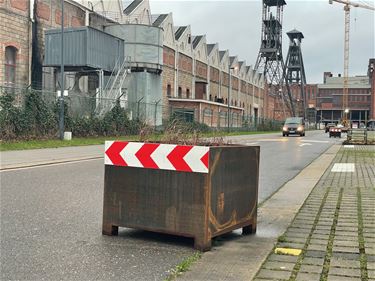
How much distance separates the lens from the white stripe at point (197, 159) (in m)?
5.06

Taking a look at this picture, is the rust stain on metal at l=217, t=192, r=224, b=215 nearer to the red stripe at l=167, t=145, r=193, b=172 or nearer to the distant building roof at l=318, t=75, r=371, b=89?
the red stripe at l=167, t=145, r=193, b=172

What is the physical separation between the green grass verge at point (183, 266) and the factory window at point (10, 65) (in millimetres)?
30533

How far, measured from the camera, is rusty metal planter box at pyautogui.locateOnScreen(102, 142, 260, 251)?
16.7 ft

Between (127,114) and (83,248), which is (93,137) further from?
(83,248)

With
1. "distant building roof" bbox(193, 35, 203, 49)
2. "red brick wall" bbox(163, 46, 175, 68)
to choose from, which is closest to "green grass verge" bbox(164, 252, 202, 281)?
"red brick wall" bbox(163, 46, 175, 68)

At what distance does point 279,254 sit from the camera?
4.96 m

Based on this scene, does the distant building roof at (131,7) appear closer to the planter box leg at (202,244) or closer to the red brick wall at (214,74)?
the red brick wall at (214,74)

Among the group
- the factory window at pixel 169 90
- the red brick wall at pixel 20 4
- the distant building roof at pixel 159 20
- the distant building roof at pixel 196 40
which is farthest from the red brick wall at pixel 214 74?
the red brick wall at pixel 20 4

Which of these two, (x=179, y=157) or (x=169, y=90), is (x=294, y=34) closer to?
(x=169, y=90)

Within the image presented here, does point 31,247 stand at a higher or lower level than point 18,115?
lower

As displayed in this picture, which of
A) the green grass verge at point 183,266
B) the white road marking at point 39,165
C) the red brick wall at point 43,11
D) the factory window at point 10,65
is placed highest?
the red brick wall at point 43,11

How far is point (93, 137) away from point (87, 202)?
2351 cm

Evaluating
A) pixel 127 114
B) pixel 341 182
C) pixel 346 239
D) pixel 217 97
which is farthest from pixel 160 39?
pixel 346 239

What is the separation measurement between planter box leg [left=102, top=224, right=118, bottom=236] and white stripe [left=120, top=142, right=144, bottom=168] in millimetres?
778
